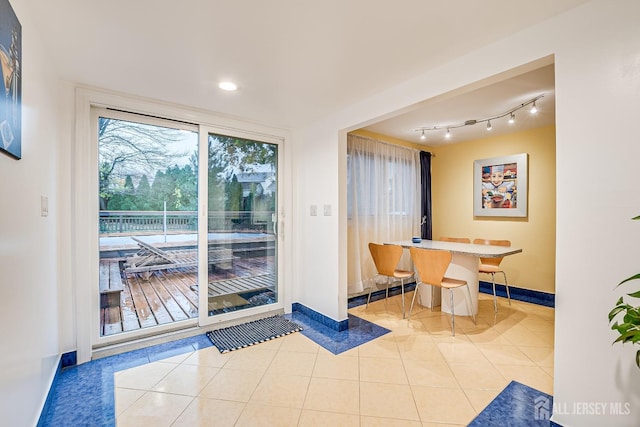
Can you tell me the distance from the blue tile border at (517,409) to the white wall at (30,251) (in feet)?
7.91

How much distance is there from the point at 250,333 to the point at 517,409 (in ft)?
7.71

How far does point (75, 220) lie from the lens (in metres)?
2.42

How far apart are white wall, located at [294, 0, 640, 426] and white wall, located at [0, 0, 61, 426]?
107 inches

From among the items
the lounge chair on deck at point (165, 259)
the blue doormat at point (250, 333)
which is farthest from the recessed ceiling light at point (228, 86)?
the blue doormat at point (250, 333)

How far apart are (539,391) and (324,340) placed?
1750 mm

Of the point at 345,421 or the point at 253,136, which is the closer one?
the point at 345,421

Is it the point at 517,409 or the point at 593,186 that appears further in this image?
the point at 517,409

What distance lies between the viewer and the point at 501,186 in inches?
173

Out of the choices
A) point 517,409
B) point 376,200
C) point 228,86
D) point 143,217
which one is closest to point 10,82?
point 228,86

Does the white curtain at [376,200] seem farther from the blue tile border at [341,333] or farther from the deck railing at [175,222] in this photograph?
the deck railing at [175,222]

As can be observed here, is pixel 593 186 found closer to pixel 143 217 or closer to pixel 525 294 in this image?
pixel 525 294

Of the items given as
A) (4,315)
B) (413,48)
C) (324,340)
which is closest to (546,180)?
(413,48)

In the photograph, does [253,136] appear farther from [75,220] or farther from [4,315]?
[4,315]

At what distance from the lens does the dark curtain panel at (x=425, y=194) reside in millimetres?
4977
